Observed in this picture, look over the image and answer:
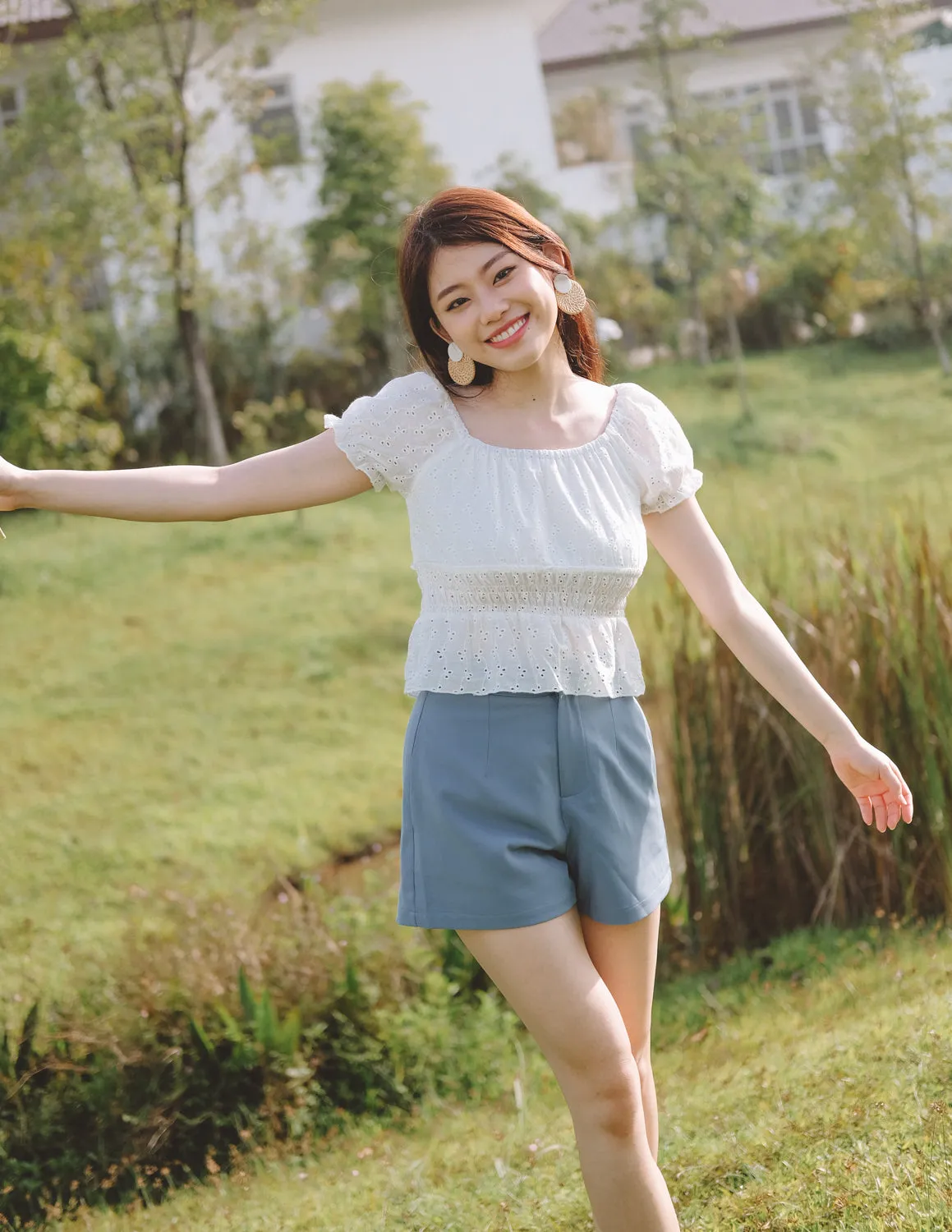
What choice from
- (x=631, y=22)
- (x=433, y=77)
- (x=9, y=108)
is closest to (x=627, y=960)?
(x=9, y=108)

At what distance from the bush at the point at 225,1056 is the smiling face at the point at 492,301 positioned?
204 centimetres

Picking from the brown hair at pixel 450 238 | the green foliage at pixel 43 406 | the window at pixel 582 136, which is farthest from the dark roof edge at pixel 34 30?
the brown hair at pixel 450 238

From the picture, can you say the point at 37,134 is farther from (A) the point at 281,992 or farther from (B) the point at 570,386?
(B) the point at 570,386

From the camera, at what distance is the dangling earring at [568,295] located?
2.11 m

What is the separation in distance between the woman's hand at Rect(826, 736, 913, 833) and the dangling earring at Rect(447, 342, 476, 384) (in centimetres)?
81

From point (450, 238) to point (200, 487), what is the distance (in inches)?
20.8

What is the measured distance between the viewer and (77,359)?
34.4 feet

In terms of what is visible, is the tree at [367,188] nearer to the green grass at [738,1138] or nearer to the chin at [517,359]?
the green grass at [738,1138]

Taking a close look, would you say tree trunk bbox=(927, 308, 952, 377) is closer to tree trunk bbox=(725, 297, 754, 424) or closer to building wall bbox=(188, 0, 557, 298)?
tree trunk bbox=(725, 297, 754, 424)

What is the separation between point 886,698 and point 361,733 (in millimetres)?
3185

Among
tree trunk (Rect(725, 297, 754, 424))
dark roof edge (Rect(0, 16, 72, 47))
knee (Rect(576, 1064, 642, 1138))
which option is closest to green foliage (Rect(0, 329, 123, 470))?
dark roof edge (Rect(0, 16, 72, 47))

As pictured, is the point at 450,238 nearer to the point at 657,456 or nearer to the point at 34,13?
the point at 657,456

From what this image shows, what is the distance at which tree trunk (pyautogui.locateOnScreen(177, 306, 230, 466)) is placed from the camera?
10.9m

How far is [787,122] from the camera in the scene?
47.3ft
